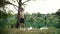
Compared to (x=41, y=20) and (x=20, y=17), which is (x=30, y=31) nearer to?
(x=41, y=20)

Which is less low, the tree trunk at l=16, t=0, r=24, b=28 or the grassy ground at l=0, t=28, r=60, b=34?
the tree trunk at l=16, t=0, r=24, b=28

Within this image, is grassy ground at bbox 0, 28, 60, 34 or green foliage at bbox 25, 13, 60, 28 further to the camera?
green foliage at bbox 25, 13, 60, 28

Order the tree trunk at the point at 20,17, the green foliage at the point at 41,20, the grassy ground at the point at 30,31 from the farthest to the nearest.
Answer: the tree trunk at the point at 20,17
the green foliage at the point at 41,20
the grassy ground at the point at 30,31

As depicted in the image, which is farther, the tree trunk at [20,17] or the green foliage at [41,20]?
the tree trunk at [20,17]

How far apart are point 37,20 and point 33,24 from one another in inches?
5.9

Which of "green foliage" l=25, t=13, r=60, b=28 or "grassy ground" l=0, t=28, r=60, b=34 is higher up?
"green foliage" l=25, t=13, r=60, b=28

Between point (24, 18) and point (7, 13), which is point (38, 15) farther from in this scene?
point (7, 13)

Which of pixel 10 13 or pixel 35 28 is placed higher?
pixel 10 13

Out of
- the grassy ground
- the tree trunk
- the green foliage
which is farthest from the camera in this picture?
the tree trunk

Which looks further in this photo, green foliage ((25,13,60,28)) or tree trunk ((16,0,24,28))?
tree trunk ((16,0,24,28))

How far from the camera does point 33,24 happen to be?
4723 mm

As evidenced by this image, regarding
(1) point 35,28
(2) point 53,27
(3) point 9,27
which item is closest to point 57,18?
(2) point 53,27

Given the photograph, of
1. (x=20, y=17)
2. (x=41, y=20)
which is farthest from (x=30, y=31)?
(x=20, y=17)

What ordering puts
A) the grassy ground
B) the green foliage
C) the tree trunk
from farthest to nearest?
the tree trunk → the green foliage → the grassy ground
